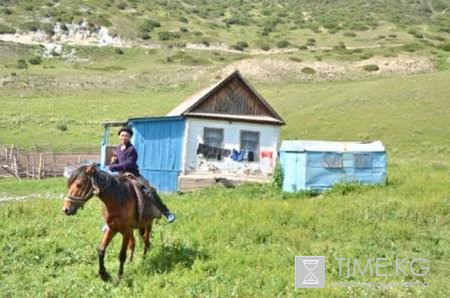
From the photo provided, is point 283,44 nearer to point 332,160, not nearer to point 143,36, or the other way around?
point 143,36

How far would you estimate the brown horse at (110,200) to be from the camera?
895 cm

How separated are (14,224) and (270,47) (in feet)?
238

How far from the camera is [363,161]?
20.1 m

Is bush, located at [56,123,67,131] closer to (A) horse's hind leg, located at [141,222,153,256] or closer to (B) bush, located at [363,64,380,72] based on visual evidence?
(A) horse's hind leg, located at [141,222,153,256]

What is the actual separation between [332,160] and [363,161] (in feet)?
3.40

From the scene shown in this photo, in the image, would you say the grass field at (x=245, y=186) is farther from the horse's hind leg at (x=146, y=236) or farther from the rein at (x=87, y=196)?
the rein at (x=87, y=196)

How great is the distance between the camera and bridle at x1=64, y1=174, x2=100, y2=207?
8.84 meters

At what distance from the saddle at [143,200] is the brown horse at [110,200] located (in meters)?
0.02

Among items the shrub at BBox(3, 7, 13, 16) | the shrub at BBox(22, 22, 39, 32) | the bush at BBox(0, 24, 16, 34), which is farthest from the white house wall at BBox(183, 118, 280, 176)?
the shrub at BBox(3, 7, 13, 16)

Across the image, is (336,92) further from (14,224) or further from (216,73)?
(14,224)

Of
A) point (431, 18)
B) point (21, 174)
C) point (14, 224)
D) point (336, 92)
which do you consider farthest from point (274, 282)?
point (431, 18)

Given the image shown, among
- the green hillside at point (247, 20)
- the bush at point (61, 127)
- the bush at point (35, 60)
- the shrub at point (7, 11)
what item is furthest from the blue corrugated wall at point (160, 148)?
the shrub at point (7, 11)

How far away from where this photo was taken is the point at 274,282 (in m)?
8.91

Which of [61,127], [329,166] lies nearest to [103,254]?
[329,166]
